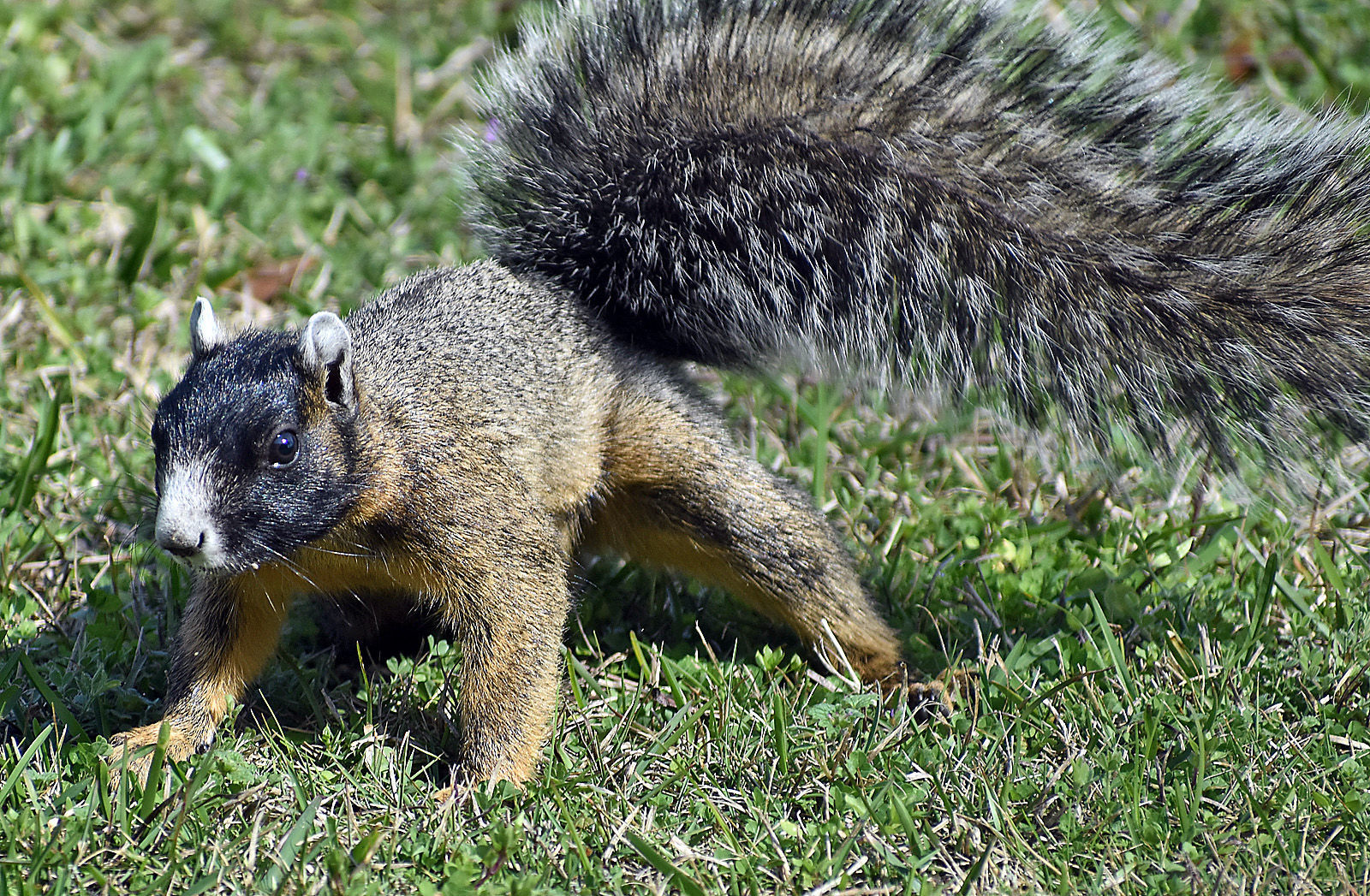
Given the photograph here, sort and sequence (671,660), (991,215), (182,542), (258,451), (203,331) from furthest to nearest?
1. (671,660)
2. (991,215)
3. (203,331)
4. (258,451)
5. (182,542)

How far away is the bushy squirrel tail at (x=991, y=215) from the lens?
10.1 feet

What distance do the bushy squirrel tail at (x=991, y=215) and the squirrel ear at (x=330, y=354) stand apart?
843 mm

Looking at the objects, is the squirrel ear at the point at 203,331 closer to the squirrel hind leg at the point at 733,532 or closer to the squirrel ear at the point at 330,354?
the squirrel ear at the point at 330,354

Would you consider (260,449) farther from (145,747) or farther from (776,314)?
(776,314)

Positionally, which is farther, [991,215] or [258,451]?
[991,215]

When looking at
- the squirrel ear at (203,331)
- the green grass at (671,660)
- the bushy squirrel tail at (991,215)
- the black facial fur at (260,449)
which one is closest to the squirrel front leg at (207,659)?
the green grass at (671,660)

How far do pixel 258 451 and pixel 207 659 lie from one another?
717 millimetres

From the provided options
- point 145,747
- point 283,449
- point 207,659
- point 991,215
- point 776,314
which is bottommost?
point 145,747

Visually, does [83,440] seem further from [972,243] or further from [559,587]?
[972,243]

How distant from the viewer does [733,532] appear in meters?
3.37

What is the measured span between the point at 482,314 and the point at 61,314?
2.00 meters

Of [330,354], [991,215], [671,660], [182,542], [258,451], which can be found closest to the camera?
[182,542]

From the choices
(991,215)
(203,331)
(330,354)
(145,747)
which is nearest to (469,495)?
(330,354)

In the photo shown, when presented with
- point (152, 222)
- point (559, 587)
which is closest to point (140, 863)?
point (559, 587)
